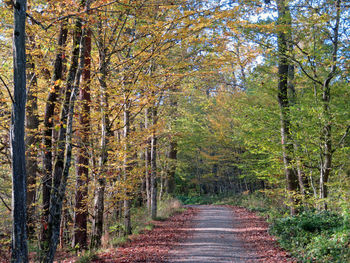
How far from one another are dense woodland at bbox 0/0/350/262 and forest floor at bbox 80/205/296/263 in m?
1.04

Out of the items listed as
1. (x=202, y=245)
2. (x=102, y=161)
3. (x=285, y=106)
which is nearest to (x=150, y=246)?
(x=202, y=245)

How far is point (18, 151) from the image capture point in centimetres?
366

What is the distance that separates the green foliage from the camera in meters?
5.34

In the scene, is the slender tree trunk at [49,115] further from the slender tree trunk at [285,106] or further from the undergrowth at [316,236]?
the slender tree trunk at [285,106]

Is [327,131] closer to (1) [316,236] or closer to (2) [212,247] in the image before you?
(1) [316,236]

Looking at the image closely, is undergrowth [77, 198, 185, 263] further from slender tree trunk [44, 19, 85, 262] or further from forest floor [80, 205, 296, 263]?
slender tree trunk [44, 19, 85, 262]

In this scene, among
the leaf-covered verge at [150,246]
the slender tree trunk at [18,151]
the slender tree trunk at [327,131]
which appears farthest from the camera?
the slender tree trunk at [327,131]

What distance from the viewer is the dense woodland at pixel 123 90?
5.36m

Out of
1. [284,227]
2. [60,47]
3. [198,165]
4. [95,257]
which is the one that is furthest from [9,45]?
[198,165]

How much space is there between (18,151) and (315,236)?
20.8ft

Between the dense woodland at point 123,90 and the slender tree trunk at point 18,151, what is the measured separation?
1 centimetres

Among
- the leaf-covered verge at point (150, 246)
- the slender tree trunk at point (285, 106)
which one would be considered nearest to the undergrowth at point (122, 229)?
the leaf-covered verge at point (150, 246)

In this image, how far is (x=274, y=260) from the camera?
638 centimetres

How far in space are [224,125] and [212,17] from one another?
15744 mm
